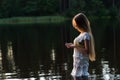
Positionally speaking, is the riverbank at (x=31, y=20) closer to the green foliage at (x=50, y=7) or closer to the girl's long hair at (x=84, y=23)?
the green foliage at (x=50, y=7)

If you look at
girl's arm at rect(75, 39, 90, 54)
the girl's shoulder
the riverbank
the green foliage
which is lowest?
girl's arm at rect(75, 39, 90, 54)

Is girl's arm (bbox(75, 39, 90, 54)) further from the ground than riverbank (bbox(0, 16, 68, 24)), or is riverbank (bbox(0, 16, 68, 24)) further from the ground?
riverbank (bbox(0, 16, 68, 24))

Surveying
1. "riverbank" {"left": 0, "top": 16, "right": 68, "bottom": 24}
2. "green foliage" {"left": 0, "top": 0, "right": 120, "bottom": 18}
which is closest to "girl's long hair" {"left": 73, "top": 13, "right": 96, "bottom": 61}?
"riverbank" {"left": 0, "top": 16, "right": 68, "bottom": 24}

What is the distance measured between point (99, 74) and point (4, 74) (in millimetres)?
3793

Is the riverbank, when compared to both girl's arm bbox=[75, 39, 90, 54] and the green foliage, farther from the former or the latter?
girl's arm bbox=[75, 39, 90, 54]

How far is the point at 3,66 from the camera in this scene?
2102 centimetres

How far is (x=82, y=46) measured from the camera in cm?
976

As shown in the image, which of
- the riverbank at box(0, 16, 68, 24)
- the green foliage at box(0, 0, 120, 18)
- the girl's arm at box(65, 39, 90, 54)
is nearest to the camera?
the girl's arm at box(65, 39, 90, 54)

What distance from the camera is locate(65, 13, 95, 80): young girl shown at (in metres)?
9.63

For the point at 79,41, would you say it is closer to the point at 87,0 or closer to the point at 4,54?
the point at 4,54

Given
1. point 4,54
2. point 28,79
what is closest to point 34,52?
point 4,54

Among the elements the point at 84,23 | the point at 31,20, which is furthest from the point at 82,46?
the point at 31,20

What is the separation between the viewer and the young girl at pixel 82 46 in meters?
9.63

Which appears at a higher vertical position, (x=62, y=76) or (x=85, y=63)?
(x=85, y=63)
